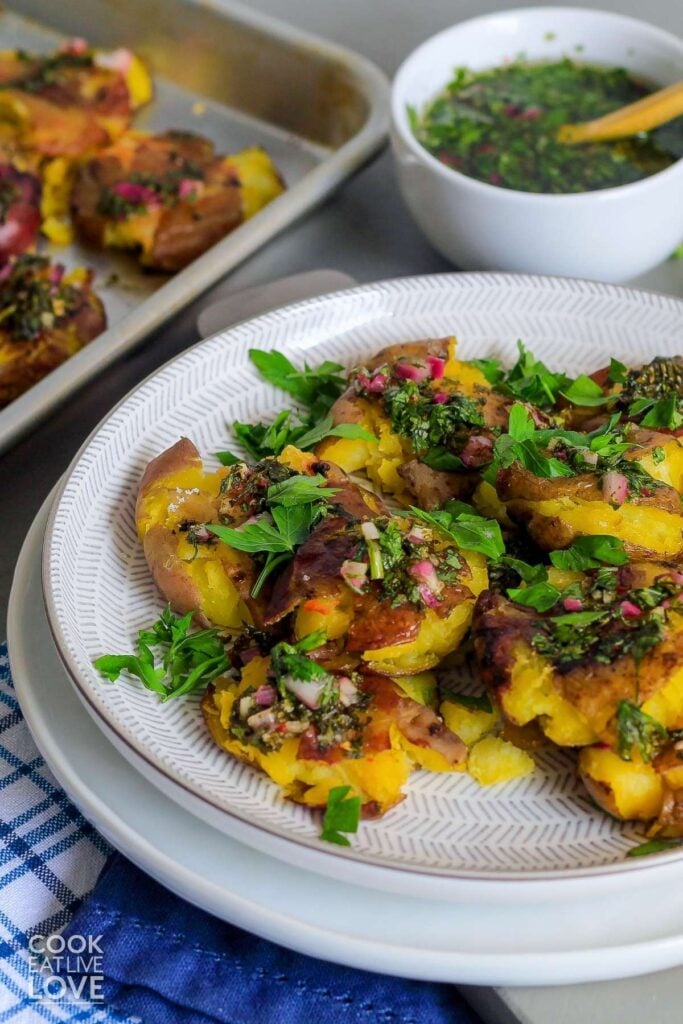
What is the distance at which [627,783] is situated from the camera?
2.08 meters

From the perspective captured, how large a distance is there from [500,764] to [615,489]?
0.64 m

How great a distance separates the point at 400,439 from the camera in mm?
2764

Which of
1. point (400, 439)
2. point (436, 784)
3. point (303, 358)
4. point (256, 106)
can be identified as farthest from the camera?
point (256, 106)

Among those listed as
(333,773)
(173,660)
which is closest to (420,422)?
(173,660)

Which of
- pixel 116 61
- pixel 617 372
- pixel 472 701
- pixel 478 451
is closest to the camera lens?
pixel 472 701

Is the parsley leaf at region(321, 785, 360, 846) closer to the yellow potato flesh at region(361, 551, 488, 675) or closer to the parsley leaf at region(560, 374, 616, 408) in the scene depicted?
the yellow potato flesh at region(361, 551, 488, 675)

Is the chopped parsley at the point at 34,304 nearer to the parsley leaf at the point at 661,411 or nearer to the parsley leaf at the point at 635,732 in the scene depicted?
the parsley leaf at the point at 661,411

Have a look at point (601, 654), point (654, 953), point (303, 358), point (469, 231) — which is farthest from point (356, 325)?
point (654, 953)

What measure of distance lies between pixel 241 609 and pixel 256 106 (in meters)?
3.02

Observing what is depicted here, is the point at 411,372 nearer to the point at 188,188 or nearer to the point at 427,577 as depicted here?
the point at 427,577

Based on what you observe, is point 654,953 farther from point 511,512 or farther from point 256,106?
point 256,106

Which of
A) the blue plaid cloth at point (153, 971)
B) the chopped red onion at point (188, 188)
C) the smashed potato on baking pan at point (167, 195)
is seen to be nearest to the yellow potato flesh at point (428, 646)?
the blue plaid cloth at point (153, 971)

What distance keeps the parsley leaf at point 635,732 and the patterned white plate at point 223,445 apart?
0.19 metres

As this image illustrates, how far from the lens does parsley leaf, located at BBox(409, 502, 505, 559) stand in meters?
2.42
